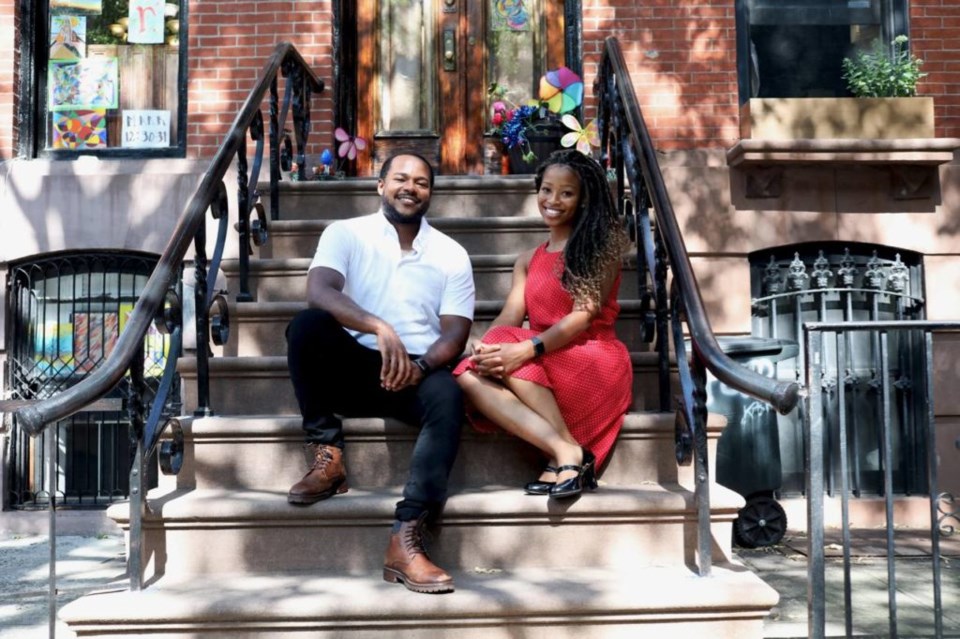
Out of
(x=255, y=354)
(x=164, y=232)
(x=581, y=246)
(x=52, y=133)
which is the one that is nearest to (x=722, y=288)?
(x=581, y=246)

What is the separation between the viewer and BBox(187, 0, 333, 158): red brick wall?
6.50 meters

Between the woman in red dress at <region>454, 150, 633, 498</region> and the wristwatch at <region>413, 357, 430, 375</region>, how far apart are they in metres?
0.13

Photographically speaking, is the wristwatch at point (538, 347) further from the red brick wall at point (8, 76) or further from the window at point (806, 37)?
the red brick wall at point (8, 76)

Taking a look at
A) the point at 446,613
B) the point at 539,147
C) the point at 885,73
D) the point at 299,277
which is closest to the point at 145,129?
the point at 299,277

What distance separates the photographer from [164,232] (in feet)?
21.2

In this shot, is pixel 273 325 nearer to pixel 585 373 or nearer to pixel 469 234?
pixel 469 234

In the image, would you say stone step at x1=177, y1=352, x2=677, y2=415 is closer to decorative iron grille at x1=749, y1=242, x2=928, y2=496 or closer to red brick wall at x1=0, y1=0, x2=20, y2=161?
decorative iron grille at x1=749, y1=242, x2=928, y2=496

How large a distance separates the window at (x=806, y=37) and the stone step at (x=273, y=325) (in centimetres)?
286

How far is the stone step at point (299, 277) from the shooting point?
4.84 m

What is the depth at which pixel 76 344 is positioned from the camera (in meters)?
6.66

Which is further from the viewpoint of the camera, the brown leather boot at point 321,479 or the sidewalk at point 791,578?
the sidewalk at point 791,578

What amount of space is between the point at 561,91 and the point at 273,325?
8.89 ft

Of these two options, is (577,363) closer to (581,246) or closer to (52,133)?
(581,246)

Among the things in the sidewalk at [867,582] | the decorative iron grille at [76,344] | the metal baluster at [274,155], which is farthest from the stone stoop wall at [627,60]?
the sidewalk at [867,582]
